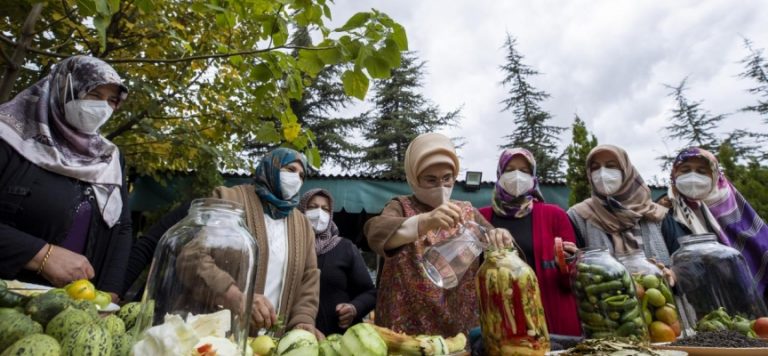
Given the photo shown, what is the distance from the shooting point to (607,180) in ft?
8.06

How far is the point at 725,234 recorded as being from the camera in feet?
8.16

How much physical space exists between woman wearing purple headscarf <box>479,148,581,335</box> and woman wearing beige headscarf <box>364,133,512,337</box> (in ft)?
1.15

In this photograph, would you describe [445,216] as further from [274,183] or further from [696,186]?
[696,186]

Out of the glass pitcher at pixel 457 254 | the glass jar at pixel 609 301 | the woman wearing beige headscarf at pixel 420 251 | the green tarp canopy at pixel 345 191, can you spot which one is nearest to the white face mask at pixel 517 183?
the woman wearing beige headscarf at pixel 420 251

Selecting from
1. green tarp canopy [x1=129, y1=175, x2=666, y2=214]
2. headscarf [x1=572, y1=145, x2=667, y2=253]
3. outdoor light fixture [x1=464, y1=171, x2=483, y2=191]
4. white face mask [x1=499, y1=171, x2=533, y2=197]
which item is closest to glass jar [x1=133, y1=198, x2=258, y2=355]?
white face mask [x1=499, y1=171, x2=533, y2=197]

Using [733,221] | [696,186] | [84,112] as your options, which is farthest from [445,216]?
[733,221]

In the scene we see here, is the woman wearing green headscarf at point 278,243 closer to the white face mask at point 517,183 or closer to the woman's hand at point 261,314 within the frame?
the woman's hand at point 261,314

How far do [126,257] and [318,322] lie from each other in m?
1.34

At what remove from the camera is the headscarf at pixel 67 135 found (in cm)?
182

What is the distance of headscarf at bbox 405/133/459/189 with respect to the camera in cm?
185

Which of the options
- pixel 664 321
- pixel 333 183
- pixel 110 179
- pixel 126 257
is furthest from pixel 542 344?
pixel 333 183

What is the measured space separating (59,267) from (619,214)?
2641 millimetres

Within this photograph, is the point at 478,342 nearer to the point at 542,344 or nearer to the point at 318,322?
the point at 542,344

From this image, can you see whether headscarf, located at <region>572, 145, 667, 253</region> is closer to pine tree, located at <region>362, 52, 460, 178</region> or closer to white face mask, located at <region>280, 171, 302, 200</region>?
white face mask, located at <region>280, 171, 302, 200</region>
